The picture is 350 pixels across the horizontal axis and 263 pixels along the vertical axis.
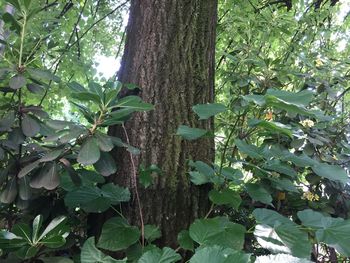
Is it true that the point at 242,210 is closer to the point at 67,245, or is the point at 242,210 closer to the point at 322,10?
the point at 67,245

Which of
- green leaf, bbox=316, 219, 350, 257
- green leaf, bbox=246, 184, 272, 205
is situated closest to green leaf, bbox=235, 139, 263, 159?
green leaf, bbox=246, 184, 272, 205

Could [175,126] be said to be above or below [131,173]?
above

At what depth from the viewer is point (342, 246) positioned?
0.91 meters

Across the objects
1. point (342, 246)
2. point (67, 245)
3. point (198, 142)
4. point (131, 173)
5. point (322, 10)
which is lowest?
point (67, 245)

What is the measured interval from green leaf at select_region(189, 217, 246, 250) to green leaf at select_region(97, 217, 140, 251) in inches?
7.1

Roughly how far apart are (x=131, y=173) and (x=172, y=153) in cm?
16

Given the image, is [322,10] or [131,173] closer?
[131,173]

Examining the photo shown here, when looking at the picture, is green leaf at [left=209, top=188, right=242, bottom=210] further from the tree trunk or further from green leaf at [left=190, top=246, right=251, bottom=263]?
green leaf at [left=190, top=246, right=251, bottom=263]

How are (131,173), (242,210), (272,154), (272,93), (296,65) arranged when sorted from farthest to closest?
(296,65)
(242,210)
(131,173)
(272,154)
(272,93)

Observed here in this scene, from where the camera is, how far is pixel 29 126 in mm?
1170

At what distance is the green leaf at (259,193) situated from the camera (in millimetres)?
1132

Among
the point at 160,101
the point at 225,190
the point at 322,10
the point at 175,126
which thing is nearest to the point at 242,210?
the point at 225,190

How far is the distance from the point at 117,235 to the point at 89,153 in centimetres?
25

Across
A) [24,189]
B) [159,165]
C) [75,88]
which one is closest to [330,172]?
[159,165]
